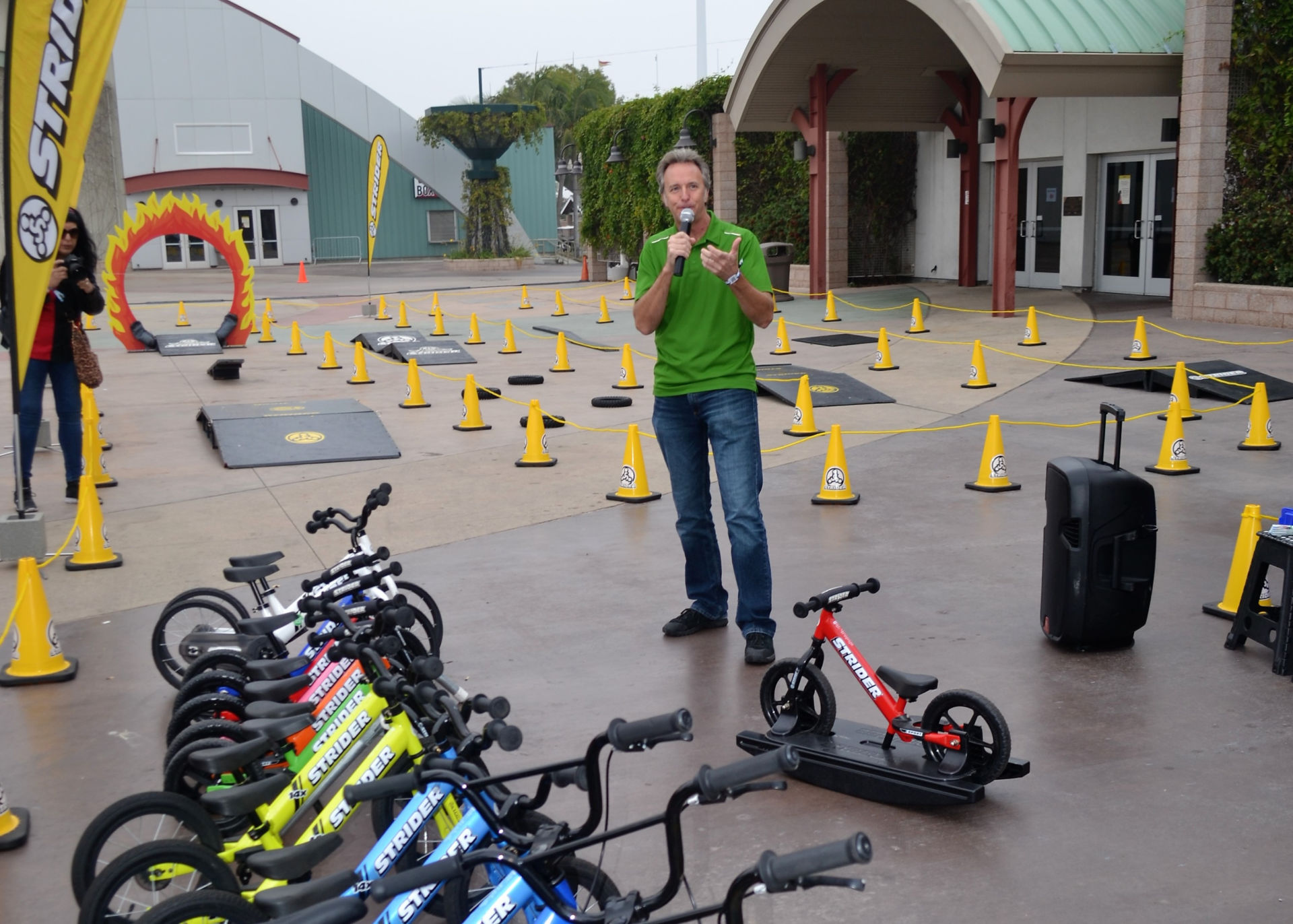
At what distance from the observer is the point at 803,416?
1163 centimetres

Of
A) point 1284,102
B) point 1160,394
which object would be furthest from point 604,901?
point 1284,102

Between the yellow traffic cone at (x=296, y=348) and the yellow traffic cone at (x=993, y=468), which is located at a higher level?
the yellow traffic cone at (x=296, y=348)

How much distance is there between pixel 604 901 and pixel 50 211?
594 cm

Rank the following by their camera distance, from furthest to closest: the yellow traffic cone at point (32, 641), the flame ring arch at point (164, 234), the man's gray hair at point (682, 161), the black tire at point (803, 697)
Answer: the flame ring arch at point (164, 234) → the yellow traffic cone at point (32, 641) → the man's gray hair at point (682, 161) → the black tire at point (803, 697)

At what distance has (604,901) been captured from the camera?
2957mm

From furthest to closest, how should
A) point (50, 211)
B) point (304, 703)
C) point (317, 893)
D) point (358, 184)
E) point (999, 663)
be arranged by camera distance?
point (358, 184)
point (50, 211)
point (999, 663)
point (304, 703)
point (317, 893)

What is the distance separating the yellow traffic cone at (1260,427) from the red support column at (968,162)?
623 inches

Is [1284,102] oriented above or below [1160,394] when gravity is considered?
above

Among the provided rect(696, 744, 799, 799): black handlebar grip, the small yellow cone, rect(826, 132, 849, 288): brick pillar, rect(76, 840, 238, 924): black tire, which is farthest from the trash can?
rect(696, 744, 799, 799): black handlebar grip

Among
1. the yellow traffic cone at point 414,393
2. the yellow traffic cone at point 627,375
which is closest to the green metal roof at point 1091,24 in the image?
the yellow traffic cone at point 627,375

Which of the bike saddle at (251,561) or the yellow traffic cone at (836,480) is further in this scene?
the yellow traffic cone at (836,480)

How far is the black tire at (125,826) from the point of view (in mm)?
3516

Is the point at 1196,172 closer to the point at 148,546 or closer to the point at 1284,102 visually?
the point at 1284,102

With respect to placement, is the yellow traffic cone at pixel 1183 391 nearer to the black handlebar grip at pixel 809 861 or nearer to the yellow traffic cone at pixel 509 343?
the black handlebar grip at pixel 809 861
